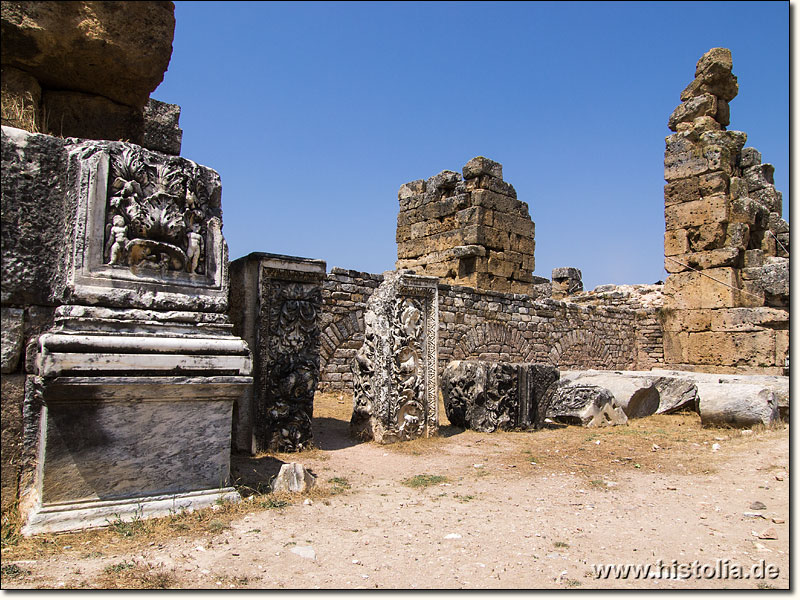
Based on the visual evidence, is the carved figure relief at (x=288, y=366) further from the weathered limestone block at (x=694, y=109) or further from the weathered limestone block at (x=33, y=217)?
the weathered limestone block at (x=694, y=109)

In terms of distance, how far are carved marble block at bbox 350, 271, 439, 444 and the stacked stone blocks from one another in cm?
629

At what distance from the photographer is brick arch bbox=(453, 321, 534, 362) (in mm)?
11469

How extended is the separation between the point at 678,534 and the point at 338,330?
6974 mm

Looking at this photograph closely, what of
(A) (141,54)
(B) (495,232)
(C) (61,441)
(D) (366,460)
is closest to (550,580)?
(C) (61,441)

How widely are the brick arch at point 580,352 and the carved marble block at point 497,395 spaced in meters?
6.36

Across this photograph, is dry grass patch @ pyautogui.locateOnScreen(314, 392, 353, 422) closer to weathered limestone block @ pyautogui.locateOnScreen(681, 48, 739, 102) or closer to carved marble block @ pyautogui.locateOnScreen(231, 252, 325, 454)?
carved marble block @ pyautogui.locateOnScreen(231, 252, 325, 454)

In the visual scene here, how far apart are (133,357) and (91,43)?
1924 mm

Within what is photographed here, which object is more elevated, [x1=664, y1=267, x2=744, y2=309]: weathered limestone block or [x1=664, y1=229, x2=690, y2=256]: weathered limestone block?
A: [x1=664, y1=229, x2=690, y2=256]: weathered limestone block

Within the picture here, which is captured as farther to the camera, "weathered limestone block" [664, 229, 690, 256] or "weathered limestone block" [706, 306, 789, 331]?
"weathered limestone block" [664, 229, 690, 256]

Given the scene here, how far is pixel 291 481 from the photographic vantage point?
376 cm

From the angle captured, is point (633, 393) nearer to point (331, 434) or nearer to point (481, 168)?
point (331, 434)

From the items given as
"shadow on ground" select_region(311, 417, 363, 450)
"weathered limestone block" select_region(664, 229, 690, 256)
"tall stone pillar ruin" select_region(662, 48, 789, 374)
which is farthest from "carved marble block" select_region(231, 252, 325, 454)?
"weathered limestone block" select_region(664, 229, 690, 256)

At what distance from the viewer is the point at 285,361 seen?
5.30 metres

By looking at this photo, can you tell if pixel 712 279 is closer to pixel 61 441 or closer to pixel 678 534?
pixel 678 534
